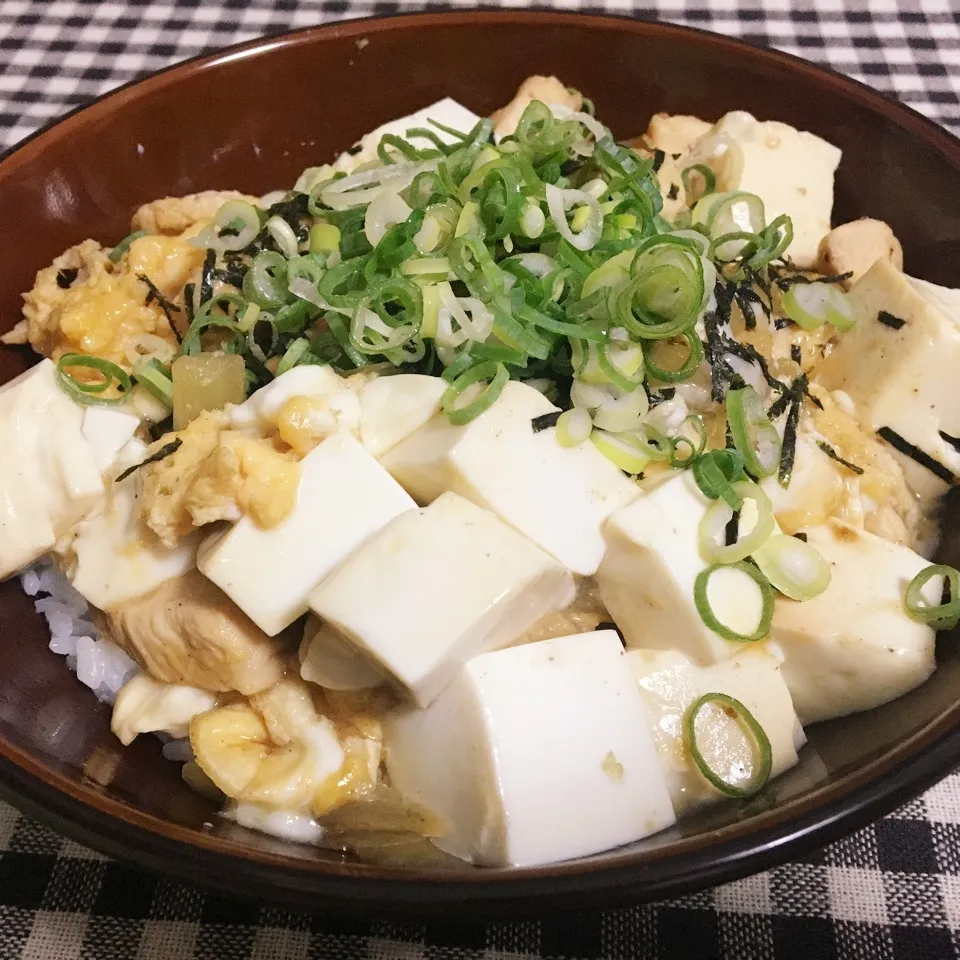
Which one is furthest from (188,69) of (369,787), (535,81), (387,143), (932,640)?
(932,640)

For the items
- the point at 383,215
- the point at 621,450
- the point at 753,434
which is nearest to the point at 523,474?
the point at 621,450

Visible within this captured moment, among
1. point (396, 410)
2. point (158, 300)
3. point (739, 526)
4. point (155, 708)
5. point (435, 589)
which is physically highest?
point (158, 300)

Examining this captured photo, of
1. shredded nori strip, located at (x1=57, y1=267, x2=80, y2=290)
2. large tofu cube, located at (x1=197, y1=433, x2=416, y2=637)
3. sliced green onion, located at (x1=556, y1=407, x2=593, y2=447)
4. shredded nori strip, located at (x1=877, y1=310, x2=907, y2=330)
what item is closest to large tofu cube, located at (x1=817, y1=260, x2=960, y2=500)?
shredded nori strip, located at (x1=877, y1=310, x2=907, y2=330)

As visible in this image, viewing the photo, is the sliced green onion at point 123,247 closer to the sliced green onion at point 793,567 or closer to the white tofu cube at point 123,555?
the white tofu cube at point 123,555

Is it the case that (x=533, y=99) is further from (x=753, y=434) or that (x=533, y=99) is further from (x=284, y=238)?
(x=753, y=434)

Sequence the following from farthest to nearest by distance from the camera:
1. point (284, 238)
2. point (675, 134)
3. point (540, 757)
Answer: point (675, 134)
point (284, 238)
point (540, 757)

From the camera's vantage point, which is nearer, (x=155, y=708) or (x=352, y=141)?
(x=155, y=708)
